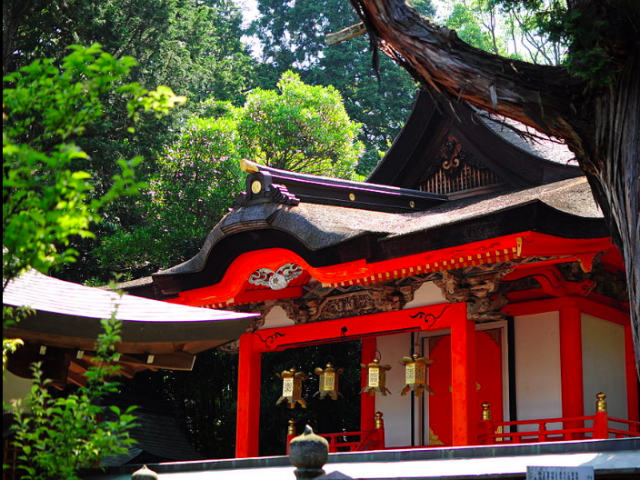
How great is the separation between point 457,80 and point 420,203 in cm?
515

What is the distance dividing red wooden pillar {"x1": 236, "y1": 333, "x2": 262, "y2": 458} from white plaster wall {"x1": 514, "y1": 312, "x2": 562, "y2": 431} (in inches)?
142

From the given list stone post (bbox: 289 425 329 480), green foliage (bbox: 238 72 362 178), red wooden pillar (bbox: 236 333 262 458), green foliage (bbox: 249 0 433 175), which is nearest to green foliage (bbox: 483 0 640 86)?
stone post (bbox: 289 425 329 480)

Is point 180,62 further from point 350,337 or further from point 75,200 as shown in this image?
point 75,200

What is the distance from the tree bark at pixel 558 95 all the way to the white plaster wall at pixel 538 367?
155 inches

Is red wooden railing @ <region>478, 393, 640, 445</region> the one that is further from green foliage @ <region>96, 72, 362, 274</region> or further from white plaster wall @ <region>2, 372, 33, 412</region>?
green foliage @ <region>96, 72, 362, 274</region>

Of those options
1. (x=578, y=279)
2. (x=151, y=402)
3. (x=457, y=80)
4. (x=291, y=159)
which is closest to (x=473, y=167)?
(x=578, y=279)

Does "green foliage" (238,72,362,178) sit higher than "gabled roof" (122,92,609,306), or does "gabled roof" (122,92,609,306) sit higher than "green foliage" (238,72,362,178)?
"green foliage" (238,72,362,178)

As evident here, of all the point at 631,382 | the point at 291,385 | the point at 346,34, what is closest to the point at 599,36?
the point at 346,34

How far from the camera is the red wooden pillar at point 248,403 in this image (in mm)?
11852

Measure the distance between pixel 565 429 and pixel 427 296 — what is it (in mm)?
2247

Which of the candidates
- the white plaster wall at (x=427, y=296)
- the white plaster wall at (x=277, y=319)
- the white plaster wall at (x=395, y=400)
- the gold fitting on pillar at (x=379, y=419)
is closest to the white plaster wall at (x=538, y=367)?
the white plaster wall at (x=427, y=296)

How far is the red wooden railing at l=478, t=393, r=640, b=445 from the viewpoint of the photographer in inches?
338

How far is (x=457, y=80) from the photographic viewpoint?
7.16m

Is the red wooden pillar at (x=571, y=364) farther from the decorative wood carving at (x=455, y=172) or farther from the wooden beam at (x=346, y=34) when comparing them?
the wooden beam at (x=346, y=34)
